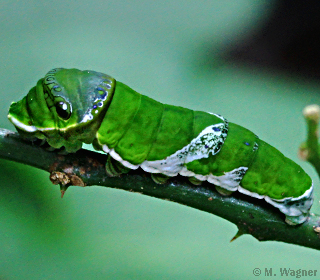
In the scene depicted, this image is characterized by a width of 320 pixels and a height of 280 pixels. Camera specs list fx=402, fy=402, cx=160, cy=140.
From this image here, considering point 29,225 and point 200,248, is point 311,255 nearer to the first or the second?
point 200,248

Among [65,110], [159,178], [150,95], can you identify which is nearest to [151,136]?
[159,178]

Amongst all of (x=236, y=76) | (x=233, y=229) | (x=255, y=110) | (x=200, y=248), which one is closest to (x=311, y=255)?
(x=233, y=229)

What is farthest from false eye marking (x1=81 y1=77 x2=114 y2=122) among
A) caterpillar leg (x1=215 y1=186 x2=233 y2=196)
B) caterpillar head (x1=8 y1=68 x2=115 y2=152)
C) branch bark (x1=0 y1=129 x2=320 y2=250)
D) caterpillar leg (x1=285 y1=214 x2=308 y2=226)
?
caterpillar leg (x1=285 y1=214 x2=308 y2=226)

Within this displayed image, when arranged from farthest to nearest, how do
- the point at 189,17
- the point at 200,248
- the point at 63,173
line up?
the point at 189,17
the point at 200,248
the point at 63,173

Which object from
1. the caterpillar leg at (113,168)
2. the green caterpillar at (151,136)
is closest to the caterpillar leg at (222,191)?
the green caterpillar at (151,136)

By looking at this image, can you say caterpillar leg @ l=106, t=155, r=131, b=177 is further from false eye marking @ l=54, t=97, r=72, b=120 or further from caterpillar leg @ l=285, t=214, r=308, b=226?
caterpillar leg @ l=285, t=214, r=308, b=226

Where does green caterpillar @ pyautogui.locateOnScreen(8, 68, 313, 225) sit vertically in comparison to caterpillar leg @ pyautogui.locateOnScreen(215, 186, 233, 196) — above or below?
above

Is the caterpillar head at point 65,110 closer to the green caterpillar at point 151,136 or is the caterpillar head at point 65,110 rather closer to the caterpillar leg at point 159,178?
the green caterpillar at point 151,136

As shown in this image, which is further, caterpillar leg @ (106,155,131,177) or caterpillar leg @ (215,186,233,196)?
caterpillar leg @ (215,186,233,196)
